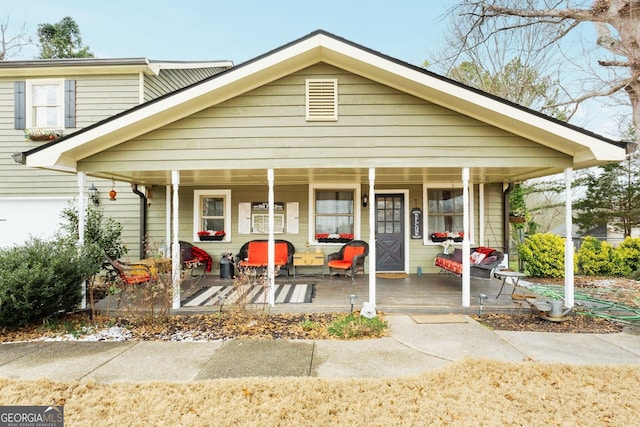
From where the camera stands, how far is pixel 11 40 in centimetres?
1616

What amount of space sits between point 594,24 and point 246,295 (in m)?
11.7

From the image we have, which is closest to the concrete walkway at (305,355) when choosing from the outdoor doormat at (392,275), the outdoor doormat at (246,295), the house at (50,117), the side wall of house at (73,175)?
the outdoor doormat at (246,295)

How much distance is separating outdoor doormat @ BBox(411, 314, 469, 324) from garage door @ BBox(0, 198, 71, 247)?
9109 millimetres

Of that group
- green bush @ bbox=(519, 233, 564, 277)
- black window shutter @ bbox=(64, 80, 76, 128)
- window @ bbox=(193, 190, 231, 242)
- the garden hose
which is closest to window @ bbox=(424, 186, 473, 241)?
green bush @ bbox=(519, 233, 564, 277)

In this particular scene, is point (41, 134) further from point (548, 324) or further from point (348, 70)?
point (548, 324)

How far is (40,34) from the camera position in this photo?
1681cm

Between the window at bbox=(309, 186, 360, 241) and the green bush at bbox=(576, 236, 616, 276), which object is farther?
the green bush at bbox=(576, 236, 616, 276)

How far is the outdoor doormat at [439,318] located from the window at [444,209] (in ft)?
11.9

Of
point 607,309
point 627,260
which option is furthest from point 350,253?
point 627,260

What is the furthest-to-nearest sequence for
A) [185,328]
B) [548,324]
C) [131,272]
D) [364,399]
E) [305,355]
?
[131,272] < [548,324] < [185,328] < [305,355] < [364,399]

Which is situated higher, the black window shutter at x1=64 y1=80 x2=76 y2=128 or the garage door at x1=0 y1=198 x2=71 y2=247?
the black window shutter at x1=64 y1=80 x2=76 y2=128

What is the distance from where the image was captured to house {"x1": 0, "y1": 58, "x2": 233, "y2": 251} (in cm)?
819

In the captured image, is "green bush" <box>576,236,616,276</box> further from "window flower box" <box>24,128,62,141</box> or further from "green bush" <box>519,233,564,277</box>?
"window flower box" <box>24,128,62,141</box>

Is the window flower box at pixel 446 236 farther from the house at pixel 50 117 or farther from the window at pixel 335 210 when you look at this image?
the house at pixel 50 117
